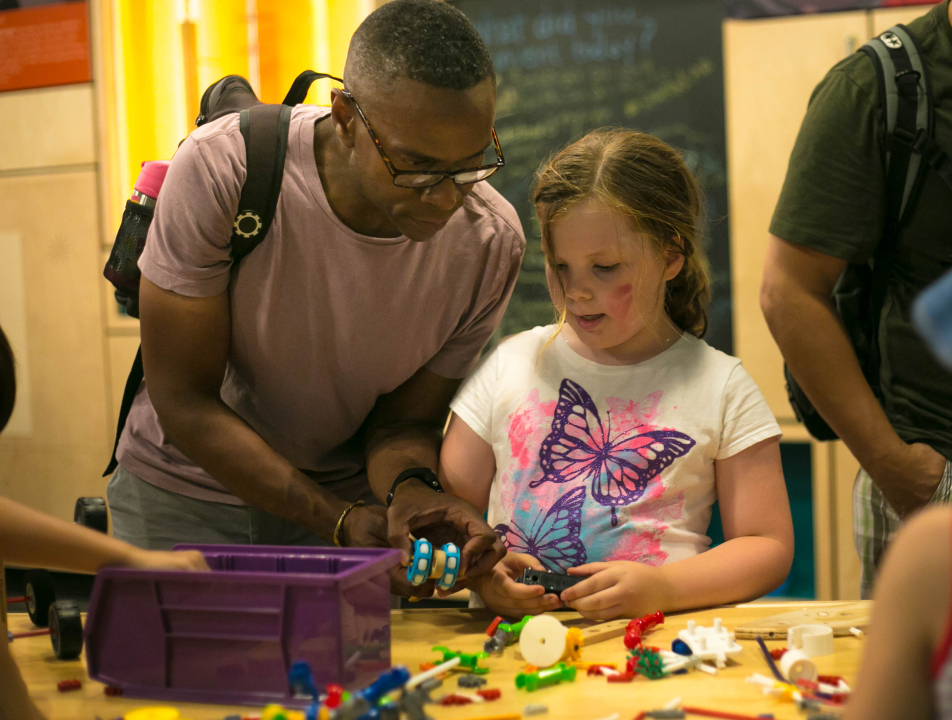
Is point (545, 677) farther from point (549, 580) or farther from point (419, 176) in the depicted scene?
point (419, 176)

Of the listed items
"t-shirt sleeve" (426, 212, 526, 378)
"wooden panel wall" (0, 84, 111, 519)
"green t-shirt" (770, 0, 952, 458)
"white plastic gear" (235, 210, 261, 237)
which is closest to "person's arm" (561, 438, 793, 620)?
"green t-shirt" (770, 0, 952, 458)

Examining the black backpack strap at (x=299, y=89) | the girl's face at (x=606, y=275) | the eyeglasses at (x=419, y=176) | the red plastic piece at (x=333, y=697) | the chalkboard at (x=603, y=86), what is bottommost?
the red plastic piece at (x=333, y=697)

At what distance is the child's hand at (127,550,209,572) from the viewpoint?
101 centimetres

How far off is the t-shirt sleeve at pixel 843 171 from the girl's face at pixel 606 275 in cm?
23

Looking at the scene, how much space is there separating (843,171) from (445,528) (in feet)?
2.82

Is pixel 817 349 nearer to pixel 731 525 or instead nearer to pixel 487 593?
pixel 731 525

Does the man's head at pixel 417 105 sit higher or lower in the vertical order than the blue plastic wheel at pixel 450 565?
higher

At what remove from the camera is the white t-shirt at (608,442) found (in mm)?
1385

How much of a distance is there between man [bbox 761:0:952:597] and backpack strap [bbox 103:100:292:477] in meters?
0.82

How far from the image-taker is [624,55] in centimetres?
321

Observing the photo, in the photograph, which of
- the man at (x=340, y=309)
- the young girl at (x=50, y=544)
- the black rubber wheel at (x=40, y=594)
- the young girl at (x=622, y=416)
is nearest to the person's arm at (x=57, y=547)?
the young girl at (x=50, y=544)

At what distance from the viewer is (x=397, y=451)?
4.81ft

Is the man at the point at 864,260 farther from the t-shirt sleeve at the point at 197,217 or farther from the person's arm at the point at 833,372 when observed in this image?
the t-shirt sleeve at the point at 197,217

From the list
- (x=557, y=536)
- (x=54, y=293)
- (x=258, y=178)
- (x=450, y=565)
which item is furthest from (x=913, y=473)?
(x=54, y=293)
